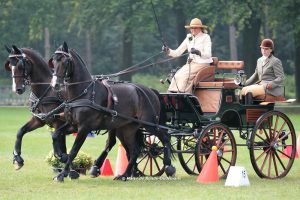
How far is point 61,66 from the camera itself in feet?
46.3

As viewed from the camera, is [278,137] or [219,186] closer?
[219,186]

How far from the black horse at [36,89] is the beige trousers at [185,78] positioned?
1.78 meters

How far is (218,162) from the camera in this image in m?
15.1

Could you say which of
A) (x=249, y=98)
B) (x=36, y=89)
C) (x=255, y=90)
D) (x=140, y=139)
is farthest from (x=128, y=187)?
(x=255, y=90)

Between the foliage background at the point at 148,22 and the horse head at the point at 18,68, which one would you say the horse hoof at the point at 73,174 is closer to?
the horse head at the point at 18,68

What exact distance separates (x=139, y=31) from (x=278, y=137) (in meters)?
27.0

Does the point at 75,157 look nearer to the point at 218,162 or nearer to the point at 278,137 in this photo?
the point at 218,162

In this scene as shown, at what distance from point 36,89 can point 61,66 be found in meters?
1.29

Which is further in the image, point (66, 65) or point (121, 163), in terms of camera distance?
point (121, 163)

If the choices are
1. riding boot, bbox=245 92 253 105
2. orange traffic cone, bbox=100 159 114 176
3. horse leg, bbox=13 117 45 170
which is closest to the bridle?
horse leg, bbox=13 117 45 170

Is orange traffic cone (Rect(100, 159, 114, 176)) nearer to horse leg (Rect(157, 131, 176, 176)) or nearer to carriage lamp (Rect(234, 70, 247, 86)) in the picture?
horse leg (Rect(157, 131, 176, 176))

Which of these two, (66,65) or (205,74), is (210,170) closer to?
(205,74)

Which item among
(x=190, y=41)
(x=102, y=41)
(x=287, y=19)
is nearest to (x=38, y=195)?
(x=190, y=41)

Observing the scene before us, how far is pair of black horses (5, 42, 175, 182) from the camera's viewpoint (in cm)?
1425
